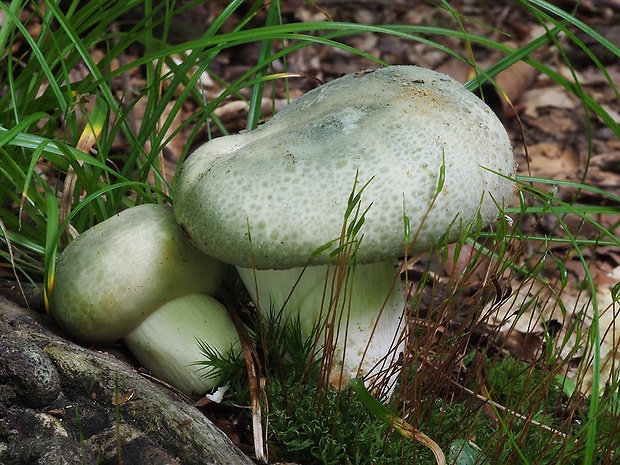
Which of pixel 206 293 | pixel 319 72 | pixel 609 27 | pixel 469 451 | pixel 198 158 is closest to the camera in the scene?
pixel 469 451

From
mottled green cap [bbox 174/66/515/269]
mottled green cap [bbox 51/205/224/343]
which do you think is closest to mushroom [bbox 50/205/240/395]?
mottled green cap [bbox 51/205/224/343]

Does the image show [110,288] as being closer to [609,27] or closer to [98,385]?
[98,385]

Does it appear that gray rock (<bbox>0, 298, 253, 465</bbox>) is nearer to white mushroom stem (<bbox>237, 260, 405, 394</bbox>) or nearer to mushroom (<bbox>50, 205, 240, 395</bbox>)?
mushroom (<bbox>50, 205, 240, 395</bbox>)

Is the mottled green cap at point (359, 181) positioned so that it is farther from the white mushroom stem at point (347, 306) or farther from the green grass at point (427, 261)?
the white mushroom stem at point (347, 306)

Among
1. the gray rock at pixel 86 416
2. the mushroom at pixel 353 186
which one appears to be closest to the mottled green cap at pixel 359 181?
the mushroom at pixel 353 186

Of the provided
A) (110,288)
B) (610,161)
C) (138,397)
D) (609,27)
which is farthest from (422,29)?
(609,27)

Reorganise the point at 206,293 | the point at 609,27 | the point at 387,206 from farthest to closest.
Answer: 1. the point at 609,27
2. the point at 206,293
3. the point at 387,206
